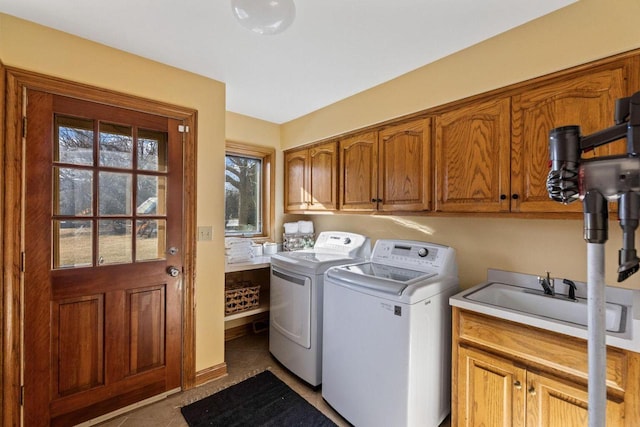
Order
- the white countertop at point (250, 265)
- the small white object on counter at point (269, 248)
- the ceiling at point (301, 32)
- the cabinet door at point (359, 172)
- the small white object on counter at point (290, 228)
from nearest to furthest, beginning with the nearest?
the ceiling at point (301, 32), the cabinet door at point (359, 172), the white countertop at point (250, 265), the small white object on counter at point (269, 248), the small white object on counter at point (290, 228)

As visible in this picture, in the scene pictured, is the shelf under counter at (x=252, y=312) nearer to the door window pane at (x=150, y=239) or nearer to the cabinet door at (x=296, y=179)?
the door window pane at (x=150, y=239)

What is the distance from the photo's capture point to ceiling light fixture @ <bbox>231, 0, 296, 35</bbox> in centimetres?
107

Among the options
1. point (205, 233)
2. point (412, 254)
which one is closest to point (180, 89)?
point (205, 233)

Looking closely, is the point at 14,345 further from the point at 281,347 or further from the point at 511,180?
the point at 511,180

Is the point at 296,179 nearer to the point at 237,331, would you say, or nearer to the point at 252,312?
the point at 252,312

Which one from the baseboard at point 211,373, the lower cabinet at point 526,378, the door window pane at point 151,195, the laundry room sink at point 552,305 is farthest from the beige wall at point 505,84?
the baseboard at point 211,373

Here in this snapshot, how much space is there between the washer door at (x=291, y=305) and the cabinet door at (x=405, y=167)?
36.3 inches

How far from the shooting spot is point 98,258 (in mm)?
1872

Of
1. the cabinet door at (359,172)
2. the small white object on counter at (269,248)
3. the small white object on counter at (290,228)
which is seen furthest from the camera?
the small white object on counter at (290,228)

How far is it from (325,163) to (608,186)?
238cm

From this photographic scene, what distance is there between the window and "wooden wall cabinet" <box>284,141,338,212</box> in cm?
23

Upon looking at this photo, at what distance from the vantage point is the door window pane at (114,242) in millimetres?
1888

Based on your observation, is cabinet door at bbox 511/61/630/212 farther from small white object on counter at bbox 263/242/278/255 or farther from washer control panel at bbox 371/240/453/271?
small white object on counter at bbox 263/242/278/255

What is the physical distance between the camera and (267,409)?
1.98m
